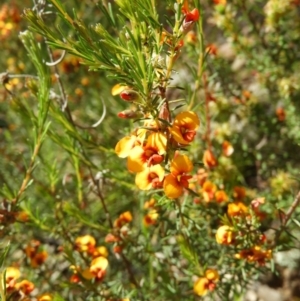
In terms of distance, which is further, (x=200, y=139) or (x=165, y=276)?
(x=200, y=139)

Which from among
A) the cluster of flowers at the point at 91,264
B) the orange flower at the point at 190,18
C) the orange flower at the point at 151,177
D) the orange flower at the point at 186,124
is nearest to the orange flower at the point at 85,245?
the cluster of flowers at the point at 91,264

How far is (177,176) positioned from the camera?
0.83 m

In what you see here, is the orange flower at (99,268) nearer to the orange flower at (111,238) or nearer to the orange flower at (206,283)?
the orange flower at (111,238)

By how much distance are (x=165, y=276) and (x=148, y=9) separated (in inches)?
34.9

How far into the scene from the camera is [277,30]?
5.54 ft

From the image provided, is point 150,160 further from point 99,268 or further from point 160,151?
point 99,268

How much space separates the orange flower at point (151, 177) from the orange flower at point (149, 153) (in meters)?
0.02

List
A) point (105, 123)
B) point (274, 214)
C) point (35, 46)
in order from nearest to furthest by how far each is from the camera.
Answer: point (35, 46) < point (274, 214) < point (105, 123)

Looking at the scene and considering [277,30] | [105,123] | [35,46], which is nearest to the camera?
[35,46]

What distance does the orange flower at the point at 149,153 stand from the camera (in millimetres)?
792

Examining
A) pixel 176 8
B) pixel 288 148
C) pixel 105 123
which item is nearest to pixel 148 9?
pixel 176 8

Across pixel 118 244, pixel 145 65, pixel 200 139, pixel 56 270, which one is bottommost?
pixel 56 270

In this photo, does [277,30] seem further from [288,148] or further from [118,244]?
[118,244]

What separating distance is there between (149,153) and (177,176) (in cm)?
7
